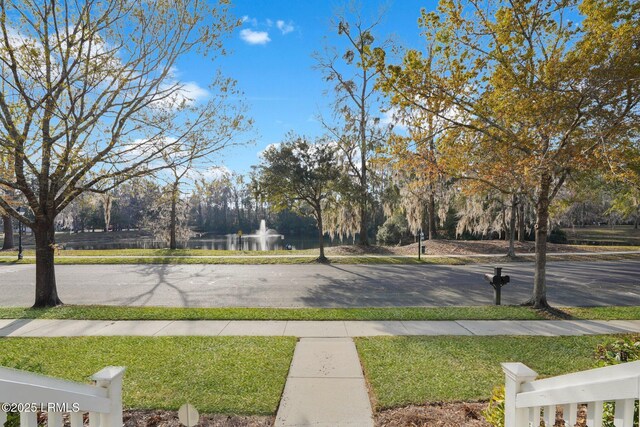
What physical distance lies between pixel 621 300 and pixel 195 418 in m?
12.3

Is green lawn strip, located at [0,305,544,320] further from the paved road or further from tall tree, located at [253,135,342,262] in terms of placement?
tall tree, located at [253,135,342,262]

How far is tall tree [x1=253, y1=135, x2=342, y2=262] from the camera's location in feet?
57.3

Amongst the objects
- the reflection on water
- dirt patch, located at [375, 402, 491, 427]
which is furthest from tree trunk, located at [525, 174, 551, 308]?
the reflection on water

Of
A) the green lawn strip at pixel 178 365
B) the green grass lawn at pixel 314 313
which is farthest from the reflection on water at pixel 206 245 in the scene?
the green lawn strip at pixel 178 365

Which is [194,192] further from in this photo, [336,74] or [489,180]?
[336,74]

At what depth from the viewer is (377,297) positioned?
10.4m

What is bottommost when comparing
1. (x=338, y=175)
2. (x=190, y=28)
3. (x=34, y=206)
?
(x=34, y=206)

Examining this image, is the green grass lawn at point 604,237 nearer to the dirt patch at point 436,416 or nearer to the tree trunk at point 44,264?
the dirt patch at point 436,416

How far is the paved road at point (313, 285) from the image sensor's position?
9.97m

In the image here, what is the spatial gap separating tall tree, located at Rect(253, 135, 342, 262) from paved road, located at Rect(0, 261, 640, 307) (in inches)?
142

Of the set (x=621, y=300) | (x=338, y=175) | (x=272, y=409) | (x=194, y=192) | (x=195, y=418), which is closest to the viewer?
→ (x=195, y=418)

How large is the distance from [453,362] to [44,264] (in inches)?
383

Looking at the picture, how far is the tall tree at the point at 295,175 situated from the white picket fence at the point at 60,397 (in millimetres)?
15066

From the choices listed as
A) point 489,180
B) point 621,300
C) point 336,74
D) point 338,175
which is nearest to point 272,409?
point 489,180
